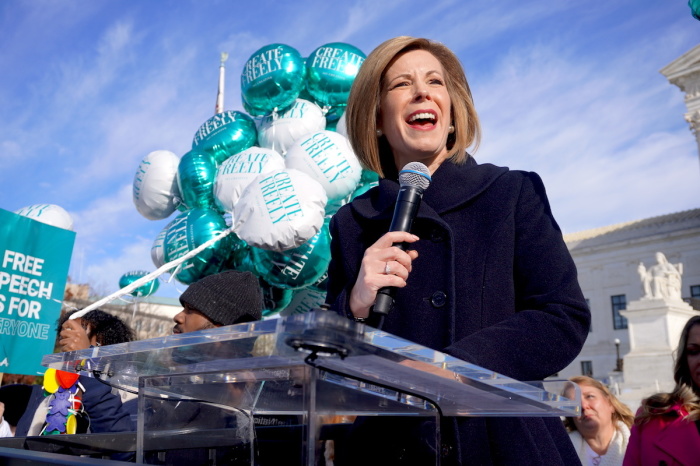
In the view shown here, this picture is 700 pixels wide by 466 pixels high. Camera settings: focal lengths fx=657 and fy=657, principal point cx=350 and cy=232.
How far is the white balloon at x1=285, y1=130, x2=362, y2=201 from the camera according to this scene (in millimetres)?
6332

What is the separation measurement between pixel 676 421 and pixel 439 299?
10.2 ft

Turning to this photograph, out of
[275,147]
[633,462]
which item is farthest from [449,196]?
[275,147]

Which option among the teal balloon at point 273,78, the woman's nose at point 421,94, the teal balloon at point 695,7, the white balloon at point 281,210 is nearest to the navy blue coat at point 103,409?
the white balloon at point 281,210

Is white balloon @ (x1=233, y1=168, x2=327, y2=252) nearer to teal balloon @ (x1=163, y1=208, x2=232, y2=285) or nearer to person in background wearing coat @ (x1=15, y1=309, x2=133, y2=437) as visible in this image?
teal balloon @ (x1=163, y1=208, x2=232, y2=285)

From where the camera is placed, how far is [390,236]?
1.37 meters

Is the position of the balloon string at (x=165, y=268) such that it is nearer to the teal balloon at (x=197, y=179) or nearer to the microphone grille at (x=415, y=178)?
the teal balloon at (x=197, y=179)

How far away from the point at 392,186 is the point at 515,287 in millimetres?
443

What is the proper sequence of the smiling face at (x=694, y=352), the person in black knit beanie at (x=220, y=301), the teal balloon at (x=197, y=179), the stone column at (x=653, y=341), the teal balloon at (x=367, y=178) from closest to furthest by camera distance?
1. the person in black knit beanie at (x=220, y=301)
2. the smiling face at (x=694, y=352)
3. the teal balloon at (x=367, y=178)
4. the teal balloon at (x=197, y=179)
5. the stone column at (x=653, y=341)

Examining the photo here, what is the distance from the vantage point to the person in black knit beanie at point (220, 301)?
340 cm

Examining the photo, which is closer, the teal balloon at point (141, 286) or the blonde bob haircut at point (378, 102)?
the blonde bob haircut at point (378, 102)

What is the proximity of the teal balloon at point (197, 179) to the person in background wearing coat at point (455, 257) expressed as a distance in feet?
17.2

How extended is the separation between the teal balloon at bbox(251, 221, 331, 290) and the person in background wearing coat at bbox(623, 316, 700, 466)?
3.20 metres

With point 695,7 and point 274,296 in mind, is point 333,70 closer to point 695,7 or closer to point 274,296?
point 274,296

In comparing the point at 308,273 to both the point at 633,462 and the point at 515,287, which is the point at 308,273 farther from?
the point at 515,287
